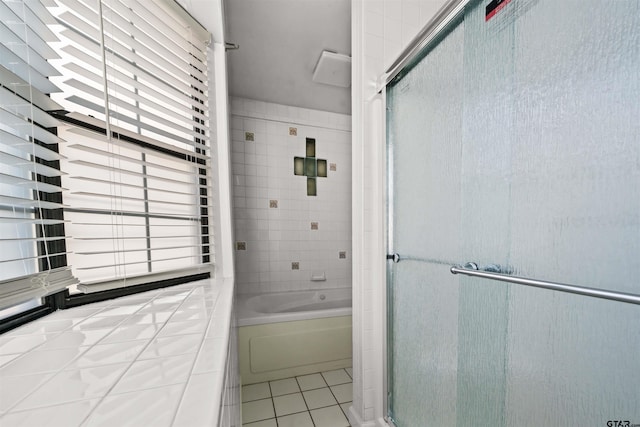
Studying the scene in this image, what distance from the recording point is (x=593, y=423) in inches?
20.6

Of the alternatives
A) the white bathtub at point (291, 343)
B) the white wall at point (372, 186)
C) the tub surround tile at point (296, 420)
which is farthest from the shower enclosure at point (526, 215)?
the white bathtub at point (291, 343)

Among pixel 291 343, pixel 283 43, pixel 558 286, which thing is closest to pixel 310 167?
pixel 283 43

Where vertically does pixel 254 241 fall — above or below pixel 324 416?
above

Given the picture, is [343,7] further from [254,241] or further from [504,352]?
[254,241]

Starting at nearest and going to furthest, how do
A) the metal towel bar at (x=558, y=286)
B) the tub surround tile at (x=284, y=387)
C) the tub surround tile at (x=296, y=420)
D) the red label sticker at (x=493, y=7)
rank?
the metal towel bar at (x=558, y=286), the red label sticker at (x=493, y=7), the tub surround tile at (x=296, y=420), the tub surround tile at (x=284, y=387)

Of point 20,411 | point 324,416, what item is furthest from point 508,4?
point 324,416

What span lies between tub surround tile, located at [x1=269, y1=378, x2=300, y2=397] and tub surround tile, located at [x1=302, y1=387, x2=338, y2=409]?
9 centimetres

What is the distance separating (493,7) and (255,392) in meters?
2.17

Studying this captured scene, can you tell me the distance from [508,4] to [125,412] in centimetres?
121

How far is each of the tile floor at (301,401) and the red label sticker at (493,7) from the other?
186cm

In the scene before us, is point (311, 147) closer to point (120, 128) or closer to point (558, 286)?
point (120, 128)

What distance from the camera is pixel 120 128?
0.83 m

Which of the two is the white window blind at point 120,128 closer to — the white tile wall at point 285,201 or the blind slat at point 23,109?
the blind slat at point 23,109

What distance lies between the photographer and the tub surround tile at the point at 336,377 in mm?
1628
